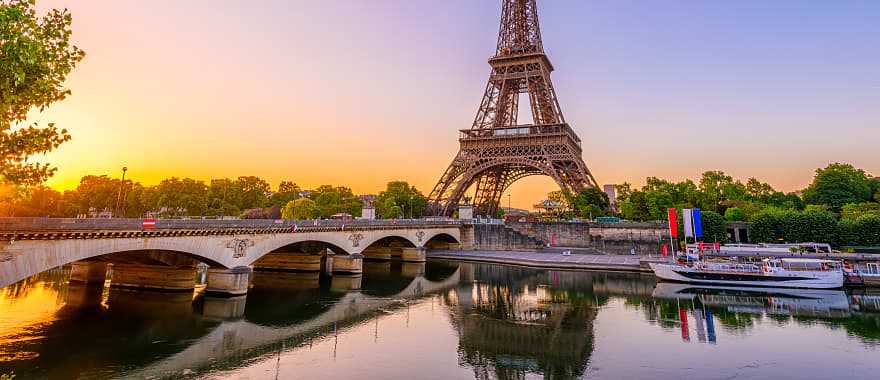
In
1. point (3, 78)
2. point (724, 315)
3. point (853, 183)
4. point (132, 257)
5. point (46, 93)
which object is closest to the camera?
point (3, 78)

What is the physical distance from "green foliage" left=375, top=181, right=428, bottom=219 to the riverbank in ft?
67.9

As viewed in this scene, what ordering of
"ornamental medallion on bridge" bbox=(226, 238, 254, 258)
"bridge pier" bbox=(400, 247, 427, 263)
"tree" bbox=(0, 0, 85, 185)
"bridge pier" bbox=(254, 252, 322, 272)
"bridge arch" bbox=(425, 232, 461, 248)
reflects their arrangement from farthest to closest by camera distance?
"bridge arch" bbox=(425, 232, 461, 248), "bridge pier" bbox=(400, 247, 427, 263), "bridge pier" bbox=(254, 252, 322, 272), "ornamental medallion on bridge" bbox=(226, 238, 254, 258), "tree" bbox=(0, 0, 85, 185)

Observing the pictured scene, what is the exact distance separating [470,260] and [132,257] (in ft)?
109

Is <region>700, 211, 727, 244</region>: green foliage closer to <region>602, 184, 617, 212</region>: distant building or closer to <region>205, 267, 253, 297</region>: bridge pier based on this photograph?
<region>602, 184, 617, 212</region>: distant building

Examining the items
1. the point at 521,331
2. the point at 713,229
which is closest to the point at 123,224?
the point at 521,331

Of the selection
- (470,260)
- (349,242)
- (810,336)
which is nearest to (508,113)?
(470,260)

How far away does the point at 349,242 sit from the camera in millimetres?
35531

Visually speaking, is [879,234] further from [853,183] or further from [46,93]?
[46,93]

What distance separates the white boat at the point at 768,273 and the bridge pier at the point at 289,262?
30647 mm

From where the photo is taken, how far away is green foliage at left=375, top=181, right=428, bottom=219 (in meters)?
73.8

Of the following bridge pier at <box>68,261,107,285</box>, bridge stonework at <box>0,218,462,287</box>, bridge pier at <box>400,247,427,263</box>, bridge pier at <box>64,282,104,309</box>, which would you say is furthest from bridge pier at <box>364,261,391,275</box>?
bridge pier at <box>64,282,104,309</box>

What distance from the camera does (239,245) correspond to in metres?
24.4

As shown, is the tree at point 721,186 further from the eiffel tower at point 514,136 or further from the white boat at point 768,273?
the white boat at point 768,273

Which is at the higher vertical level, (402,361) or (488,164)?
(488,164)
